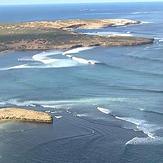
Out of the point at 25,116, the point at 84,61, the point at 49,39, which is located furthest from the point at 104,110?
the point at 49,39

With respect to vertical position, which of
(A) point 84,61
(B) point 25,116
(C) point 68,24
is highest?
(B) point 25,116

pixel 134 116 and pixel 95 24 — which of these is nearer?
pixel 134 116

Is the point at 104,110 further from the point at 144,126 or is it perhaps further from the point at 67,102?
the point at 144,126

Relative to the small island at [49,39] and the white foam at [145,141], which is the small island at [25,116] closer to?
the white foam at [145,141]

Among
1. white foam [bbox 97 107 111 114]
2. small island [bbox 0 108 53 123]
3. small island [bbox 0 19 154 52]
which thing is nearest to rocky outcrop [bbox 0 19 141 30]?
small island [bbox 0 19 154 52]

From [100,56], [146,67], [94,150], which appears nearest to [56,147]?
[94,150]

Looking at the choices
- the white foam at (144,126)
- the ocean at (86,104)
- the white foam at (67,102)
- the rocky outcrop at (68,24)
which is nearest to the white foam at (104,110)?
the ocean at (86,104)

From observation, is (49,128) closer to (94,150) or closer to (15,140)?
(15,140)
